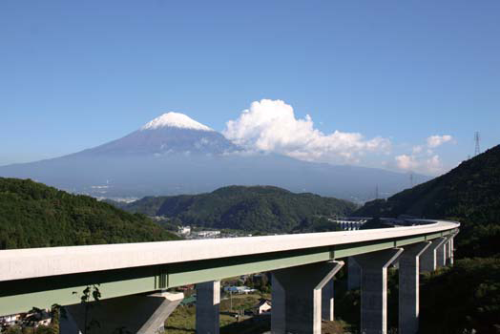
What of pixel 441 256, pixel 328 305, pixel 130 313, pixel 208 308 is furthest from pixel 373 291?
pixel 441 256

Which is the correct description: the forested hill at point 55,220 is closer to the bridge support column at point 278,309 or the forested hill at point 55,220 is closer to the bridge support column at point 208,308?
the bridge support column at point 208,308

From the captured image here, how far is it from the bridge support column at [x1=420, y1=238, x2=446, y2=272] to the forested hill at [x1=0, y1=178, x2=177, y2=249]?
36.1m

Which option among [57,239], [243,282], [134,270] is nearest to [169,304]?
[134,270]

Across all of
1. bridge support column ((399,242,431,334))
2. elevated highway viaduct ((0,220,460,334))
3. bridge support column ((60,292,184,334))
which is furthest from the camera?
bridge support column ((399,242,431,334))

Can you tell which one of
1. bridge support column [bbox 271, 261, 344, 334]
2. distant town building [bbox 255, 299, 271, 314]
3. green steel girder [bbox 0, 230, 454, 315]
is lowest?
distant town building [bbox 255, 299, 271, 314]

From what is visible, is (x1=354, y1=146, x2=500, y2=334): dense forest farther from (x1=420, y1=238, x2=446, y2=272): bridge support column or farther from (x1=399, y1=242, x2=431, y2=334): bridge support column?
(x1=420, y1=238, x2=446, y2=272): bridge support column

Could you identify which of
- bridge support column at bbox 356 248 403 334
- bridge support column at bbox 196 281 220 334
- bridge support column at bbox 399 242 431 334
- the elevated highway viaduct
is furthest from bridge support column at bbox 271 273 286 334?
bridge support column at bbox 399 242 431 334

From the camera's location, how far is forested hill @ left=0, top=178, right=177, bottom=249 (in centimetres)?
6506

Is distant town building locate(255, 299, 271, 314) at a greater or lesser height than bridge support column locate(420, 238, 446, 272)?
lesser

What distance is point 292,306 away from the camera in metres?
27.0

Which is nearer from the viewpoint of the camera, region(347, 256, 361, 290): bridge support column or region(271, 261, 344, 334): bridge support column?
region(271, 261, 344, 334): bridge support column

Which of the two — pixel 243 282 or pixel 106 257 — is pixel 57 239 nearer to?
pixel 243 282

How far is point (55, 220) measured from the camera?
2859 inches

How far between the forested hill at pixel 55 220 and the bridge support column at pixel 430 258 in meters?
36.1
